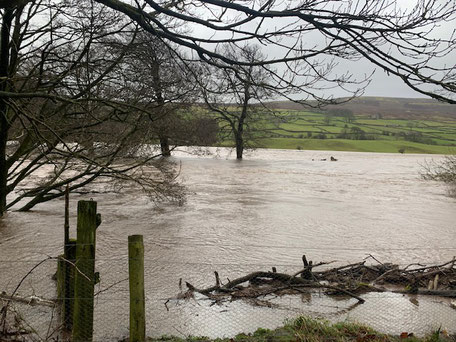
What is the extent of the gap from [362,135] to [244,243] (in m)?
67.1

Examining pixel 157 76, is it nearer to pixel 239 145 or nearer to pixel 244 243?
pixel 244 243

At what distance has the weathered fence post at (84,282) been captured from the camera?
5.06m

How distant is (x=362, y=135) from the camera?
75.1m

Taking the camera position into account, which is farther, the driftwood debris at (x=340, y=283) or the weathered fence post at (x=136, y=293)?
the driftwood debris at (x=340, y=283)

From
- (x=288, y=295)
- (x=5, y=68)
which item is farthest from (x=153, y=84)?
(x=288, y=295)

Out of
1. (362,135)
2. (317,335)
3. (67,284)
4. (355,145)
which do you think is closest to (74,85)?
(67,284)

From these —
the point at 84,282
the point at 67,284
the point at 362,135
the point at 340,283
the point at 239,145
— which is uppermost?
the point at 362,135

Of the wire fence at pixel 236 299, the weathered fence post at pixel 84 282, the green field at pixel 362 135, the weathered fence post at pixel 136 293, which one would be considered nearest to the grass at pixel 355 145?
the green field at pixel 362 135

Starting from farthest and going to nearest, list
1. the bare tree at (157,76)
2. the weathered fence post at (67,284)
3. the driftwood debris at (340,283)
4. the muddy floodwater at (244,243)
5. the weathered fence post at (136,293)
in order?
the bare tree at (157,76) → the driftwood debris at (340,283) → the muddy floodwater at (244,243) → the weathered fence post at (67,284) → the weathered fence post at (136,293)

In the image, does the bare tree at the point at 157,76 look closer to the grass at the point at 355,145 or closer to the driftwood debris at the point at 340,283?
the driftwood debris at the point at 340,283

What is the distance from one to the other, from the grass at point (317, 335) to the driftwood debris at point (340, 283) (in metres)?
1.35

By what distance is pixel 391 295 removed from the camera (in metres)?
7.65

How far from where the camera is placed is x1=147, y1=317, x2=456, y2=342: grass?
5141 mm

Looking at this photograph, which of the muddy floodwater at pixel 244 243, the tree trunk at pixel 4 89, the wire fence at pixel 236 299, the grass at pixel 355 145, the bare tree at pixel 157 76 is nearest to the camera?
the wire fence at pixel 236 299
